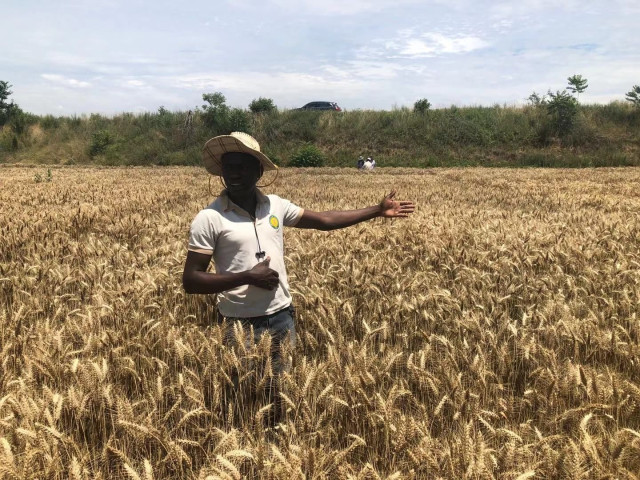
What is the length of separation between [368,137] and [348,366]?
128 feet

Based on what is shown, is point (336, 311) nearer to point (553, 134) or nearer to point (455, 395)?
point (455, 395)

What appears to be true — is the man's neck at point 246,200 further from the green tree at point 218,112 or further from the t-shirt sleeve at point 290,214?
the green tree at point 218,112

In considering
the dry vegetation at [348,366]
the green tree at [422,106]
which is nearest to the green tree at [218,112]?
the green tree at [422,106]

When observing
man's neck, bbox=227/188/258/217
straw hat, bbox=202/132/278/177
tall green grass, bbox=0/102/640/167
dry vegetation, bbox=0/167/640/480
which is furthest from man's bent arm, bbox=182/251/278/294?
tall green grass, bbox=0/102/640/167

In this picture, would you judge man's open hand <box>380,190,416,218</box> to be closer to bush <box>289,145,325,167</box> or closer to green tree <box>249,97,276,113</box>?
bush <box>289,145,325,167</box>

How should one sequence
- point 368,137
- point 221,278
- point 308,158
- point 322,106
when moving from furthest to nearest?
point 322,106, point 368,137, point 308,158, point 221,278

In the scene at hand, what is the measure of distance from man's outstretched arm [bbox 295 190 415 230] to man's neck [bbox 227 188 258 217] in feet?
1.54

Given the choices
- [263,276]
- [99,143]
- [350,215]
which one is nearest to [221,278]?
[263,276]

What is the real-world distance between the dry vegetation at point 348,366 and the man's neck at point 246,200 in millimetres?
776

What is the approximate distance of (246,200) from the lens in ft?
9.50

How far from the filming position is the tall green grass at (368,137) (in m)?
37.0

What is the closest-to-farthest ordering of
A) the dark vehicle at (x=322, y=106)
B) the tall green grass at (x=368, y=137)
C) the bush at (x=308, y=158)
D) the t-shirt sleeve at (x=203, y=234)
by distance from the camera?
1. the t-shirt sleeve at (x=203, y=234)
2. the bush at (x=308, y=158)
3. the tall green grass at (x=368, y=137)
4. the dark vehicle at (x=322, y=106)

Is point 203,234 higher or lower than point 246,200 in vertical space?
lower

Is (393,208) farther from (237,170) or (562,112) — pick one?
(562,112)
